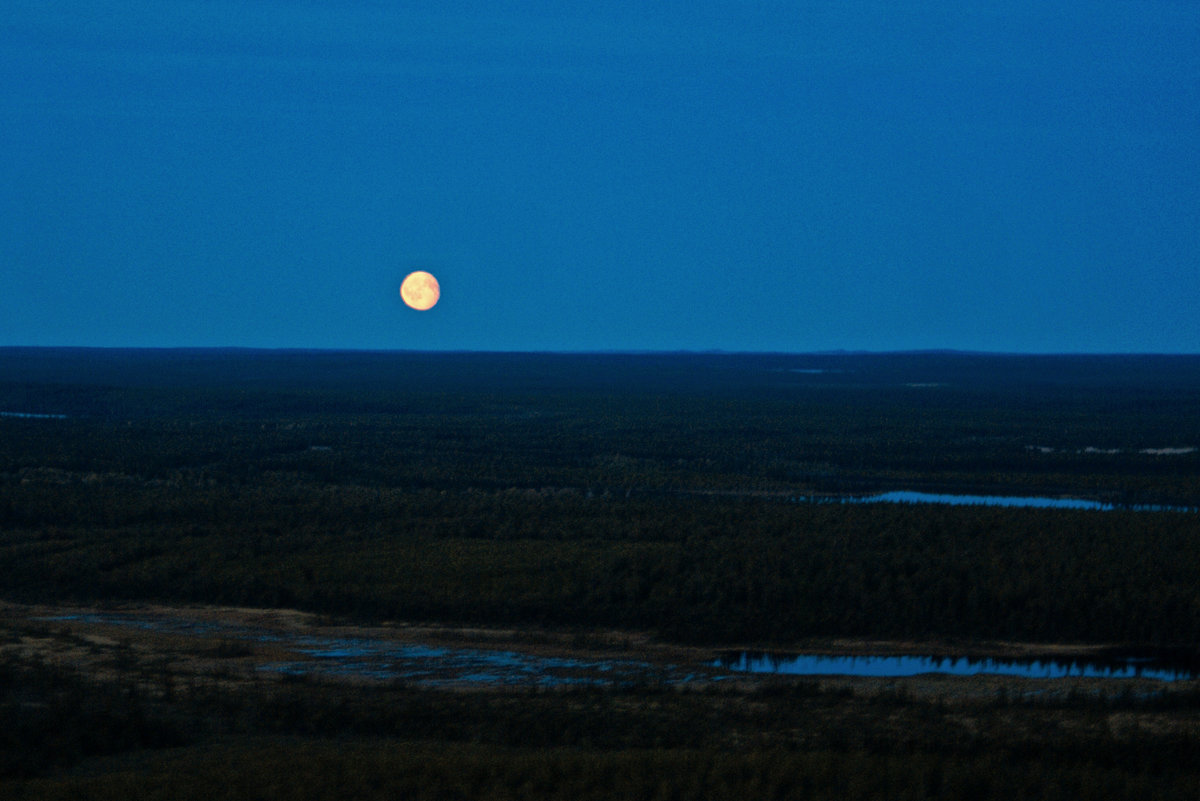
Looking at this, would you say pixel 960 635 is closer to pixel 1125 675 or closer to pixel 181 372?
pixel 1125 675

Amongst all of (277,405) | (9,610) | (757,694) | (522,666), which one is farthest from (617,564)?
(277,405)

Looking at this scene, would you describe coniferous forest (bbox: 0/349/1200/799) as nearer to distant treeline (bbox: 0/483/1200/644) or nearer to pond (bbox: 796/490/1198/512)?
distant treeline (bbox: 0/483/1200/644)

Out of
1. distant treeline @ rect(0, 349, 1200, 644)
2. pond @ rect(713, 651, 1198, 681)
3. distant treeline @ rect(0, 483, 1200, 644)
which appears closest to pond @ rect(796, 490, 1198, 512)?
distant treeline @ rect(0, 349, 1200, 644)

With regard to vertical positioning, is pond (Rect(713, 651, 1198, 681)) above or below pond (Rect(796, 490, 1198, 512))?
below

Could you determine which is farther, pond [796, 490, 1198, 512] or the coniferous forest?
pond [796, 490, 1198, 512]

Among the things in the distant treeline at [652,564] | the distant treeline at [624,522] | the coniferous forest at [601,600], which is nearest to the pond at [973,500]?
the coniferous forest at [601,600]

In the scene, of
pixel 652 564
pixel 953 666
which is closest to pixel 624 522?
pixel 652 564
